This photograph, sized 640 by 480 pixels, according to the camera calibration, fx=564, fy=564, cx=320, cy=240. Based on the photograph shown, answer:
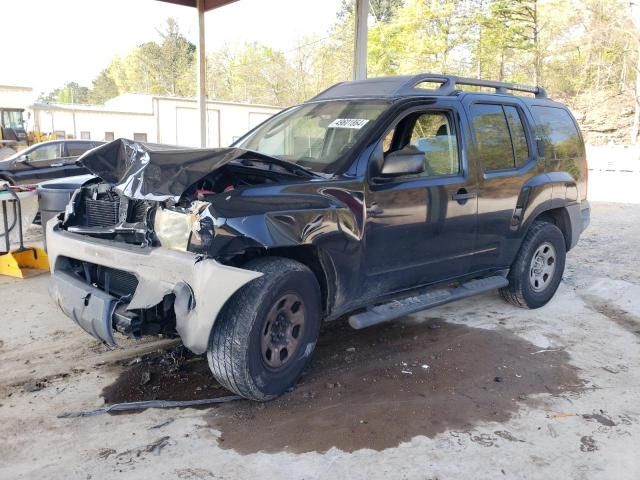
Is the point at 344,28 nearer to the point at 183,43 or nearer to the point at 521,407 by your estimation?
the point at 183,43

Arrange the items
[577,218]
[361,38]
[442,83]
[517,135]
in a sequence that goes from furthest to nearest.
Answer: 1. [361,38]
2. [577,218]
3. [517,135]
4. [442,83]

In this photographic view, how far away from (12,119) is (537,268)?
34034 mm

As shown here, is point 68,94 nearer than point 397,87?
No

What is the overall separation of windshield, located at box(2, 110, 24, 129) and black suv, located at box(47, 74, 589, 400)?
3235cm

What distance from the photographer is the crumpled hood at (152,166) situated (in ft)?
10.9

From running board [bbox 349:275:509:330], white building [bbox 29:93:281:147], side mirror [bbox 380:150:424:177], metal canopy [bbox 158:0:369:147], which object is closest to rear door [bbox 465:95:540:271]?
running board [bbox 349:275:509:330]

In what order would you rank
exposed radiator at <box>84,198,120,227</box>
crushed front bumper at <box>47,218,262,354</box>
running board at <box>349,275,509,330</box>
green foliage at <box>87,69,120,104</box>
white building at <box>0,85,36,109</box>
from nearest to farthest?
crushed front bumper at <box>47,218,262,354</box>, exposed radiator at <box>84,198,120,227</box>, running board at <box>349,275,509,330</box>, white building at <box>0,85,36,109</box>, green foliage at <box>87,69,120,104</box>

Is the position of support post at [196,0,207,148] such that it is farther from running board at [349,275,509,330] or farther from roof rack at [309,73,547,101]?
running board at [349,275,509,330]

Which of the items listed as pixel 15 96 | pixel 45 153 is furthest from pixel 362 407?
pixel 15 96

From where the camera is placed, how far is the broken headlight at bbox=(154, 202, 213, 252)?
3174mm

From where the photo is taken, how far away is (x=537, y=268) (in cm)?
574

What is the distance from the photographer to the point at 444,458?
9.93ft

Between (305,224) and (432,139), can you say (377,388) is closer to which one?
(305,224)

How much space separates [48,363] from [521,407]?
3.40 meters
